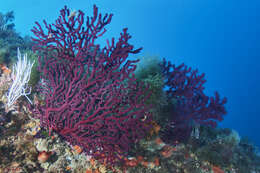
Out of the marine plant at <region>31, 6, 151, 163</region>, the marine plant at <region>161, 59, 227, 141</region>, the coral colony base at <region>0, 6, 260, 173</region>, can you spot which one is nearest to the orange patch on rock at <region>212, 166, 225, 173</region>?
the coral colony base at <region>0, 6, 260, 173</region>

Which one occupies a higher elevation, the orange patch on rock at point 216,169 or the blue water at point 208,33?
the blue water at point 208,33

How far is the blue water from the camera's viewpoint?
8529 cm

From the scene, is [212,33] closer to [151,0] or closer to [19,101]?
[151,0]

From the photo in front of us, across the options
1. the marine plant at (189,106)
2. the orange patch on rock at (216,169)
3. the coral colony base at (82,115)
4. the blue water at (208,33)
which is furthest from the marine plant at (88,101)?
the blue water at (208,33)

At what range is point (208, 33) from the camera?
136250 millimetres

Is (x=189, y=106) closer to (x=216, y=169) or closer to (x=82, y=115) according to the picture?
(x=216, y=169)

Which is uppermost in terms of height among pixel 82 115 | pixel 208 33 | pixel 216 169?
pixel 208 33

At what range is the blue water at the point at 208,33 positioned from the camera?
280 feet

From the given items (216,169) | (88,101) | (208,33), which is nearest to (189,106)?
(216,169)

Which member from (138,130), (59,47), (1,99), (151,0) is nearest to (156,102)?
(138,130)

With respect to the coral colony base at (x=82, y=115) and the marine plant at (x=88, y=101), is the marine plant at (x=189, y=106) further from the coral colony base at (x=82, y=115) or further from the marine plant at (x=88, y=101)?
the marine plant at (x=88, y=101)

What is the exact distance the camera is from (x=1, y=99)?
399cm

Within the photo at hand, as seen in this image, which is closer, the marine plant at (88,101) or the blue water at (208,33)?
the marine plant at (88,101)

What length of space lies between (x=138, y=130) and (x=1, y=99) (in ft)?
10.9
